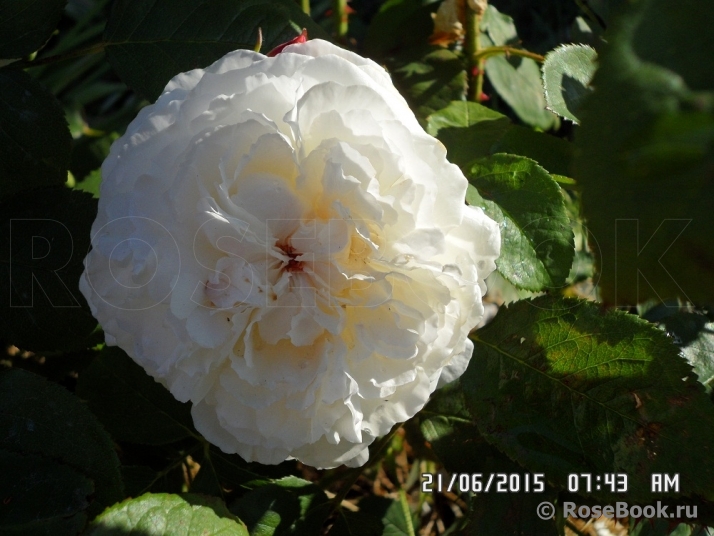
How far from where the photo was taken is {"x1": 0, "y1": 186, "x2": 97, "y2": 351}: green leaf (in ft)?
2.85

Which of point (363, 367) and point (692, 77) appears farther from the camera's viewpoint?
point (363, 367)

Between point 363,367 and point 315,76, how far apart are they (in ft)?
0.98

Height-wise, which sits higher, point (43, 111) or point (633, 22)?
point (633, 22)

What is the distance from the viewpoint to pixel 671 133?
1.01 feet

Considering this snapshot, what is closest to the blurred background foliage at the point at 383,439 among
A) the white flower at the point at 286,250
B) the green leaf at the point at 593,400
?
the green leaf at the point at 593,400

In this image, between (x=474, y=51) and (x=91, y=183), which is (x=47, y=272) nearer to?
(x=91, y=183)

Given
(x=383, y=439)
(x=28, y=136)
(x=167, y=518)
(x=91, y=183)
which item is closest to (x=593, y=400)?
(x=383, y=439)

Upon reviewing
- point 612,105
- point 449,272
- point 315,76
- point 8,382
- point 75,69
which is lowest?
point 75,69

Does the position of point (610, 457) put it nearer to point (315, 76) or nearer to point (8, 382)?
point (315, 76)

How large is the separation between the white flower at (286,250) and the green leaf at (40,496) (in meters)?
0.19

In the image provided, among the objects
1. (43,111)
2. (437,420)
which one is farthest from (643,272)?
(43,111)

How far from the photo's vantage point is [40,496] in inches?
28.7

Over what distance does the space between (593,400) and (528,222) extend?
23 cm

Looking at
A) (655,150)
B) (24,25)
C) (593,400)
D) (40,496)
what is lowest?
(40,496)
